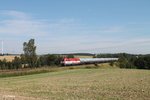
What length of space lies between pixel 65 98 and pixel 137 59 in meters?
105

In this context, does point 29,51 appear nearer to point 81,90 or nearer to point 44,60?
point 44,60

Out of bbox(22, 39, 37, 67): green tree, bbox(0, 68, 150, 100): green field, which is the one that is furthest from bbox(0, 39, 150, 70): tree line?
bbox(0, 68, 150, 100): green field

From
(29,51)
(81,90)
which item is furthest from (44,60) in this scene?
(81,90)

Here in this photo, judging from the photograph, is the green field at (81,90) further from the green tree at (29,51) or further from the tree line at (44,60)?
the green tree at (29,51)

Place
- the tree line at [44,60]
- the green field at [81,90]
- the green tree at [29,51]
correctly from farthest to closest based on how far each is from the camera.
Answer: the green tree at [29,51]
the tree line at [44,60]
the green field at [81,90]

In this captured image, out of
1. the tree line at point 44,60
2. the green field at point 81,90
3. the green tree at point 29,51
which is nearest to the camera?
the green field at point 81,90

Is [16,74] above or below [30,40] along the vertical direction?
below

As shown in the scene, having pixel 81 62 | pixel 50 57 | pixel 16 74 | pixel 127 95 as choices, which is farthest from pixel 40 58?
pixel 127 95

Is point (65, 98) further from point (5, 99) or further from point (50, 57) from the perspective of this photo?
point (50, 57)

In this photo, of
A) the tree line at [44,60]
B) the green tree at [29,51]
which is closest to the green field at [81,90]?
the tree line at [44,60]

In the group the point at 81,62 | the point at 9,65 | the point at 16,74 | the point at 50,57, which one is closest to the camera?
the point at 16,74

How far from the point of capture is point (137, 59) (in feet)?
403

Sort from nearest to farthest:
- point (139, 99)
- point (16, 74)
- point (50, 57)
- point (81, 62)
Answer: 1. point (139, 99)
2. point (16, 74)
3. point (81, 62)
4. point (50, 57)

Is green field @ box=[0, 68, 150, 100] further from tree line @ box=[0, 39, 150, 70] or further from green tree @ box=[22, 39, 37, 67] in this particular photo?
green tree @ box=[22, 39, 37, 67]
